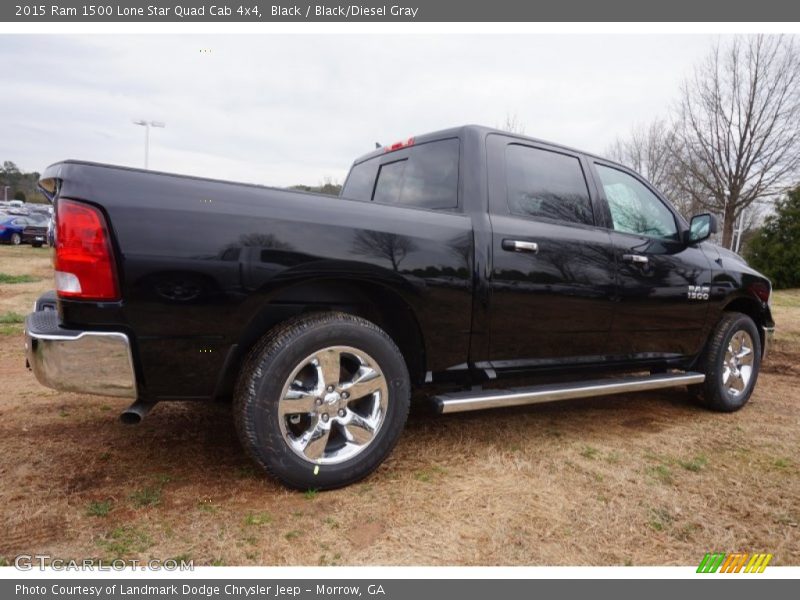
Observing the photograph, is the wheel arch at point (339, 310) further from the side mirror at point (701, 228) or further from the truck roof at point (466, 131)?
the side mirror at point (701, 228)

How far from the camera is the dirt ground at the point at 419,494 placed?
2002 millimetres

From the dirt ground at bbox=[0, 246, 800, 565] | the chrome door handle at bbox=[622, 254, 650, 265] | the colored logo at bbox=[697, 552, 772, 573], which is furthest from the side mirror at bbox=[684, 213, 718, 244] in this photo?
the colored logo at bbox=[697, 552, 772, 573]

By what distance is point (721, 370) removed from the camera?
4082mm

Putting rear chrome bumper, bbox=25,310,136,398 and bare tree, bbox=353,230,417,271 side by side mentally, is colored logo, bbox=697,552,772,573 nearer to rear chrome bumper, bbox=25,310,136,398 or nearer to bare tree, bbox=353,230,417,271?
bare tree, bbox=353,230,417,271

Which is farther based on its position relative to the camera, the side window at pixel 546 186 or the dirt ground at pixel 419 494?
the side window at pixel 546 186

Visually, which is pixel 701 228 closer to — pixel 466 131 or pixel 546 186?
pixel 546 186

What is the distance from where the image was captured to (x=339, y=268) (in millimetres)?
2393

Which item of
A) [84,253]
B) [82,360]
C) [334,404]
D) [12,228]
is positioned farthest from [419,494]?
[12,228]

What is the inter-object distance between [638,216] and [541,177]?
1.02m

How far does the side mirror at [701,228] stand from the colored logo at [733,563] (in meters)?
2.38

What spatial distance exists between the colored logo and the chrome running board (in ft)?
3.56

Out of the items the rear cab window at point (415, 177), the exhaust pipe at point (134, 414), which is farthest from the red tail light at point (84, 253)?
the rear cab window at point (415, 177)

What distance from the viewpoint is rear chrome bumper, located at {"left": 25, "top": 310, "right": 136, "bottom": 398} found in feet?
Answer: 6.51
